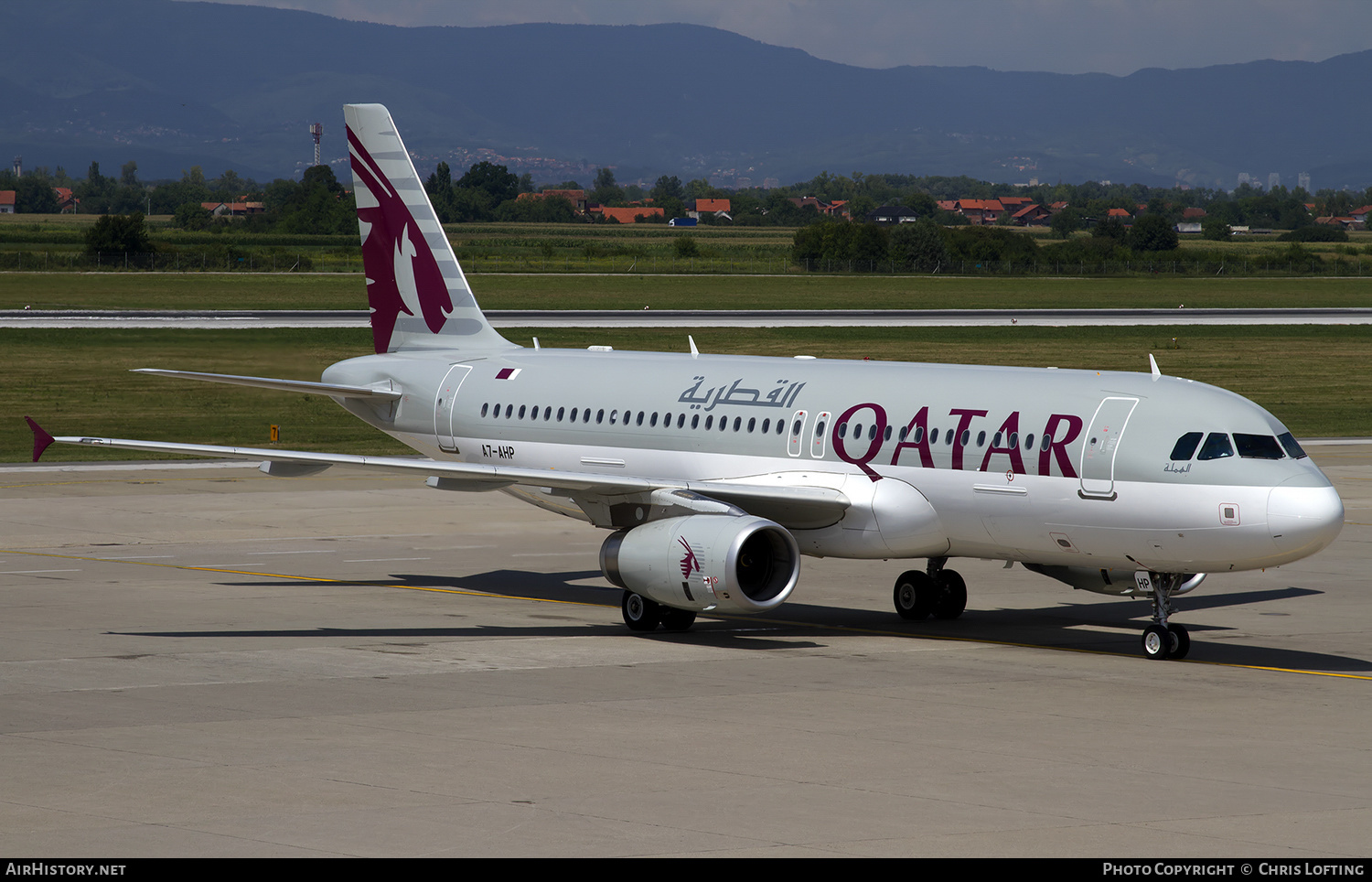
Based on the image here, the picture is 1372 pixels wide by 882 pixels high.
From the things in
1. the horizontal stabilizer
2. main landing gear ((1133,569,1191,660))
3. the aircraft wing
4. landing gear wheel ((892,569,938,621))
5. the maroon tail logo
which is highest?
the maroon tail logo

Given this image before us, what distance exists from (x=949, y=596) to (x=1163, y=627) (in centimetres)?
442

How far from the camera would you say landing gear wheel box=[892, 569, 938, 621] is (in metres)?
28.8

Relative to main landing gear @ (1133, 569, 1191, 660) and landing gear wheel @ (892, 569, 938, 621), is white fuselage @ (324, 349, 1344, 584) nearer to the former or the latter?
main landing gear @ (1133, 569, 1191, 660)

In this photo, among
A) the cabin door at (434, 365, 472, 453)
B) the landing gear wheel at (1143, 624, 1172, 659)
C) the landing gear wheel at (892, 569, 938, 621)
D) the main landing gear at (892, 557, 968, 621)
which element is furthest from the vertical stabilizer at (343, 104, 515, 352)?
the landing gear wheel at (1143, 624, 1172, 659)

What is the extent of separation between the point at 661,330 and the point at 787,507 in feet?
226

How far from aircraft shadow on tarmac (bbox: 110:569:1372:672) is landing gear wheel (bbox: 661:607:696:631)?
14 centimetres

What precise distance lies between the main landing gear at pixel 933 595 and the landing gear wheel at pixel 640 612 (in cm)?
460

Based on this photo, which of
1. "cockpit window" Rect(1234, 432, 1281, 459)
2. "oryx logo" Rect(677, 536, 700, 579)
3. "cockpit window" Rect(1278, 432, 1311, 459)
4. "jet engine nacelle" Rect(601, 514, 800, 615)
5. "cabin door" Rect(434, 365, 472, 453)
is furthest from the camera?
"cabin door" Rect(434, 365, 472, 453)

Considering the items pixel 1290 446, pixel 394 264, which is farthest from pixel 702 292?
pixel 1290 446

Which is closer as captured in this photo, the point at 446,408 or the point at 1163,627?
the point at 1163,627

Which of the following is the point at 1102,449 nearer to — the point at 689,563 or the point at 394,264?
the point at 689,563

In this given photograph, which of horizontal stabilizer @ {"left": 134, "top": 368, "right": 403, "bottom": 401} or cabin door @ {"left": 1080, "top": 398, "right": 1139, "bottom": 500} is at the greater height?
cabin door @ {"left": 1080, "top": 398, "right": 1139, "bottom": 500}

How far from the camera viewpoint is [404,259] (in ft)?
115
